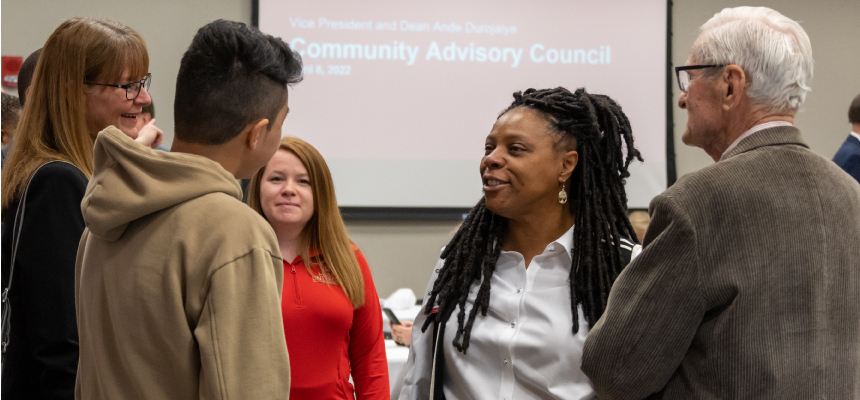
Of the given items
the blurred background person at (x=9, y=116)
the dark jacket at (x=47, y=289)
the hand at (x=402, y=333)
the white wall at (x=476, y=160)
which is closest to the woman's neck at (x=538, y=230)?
the dark jacket at (x=47, y=289)

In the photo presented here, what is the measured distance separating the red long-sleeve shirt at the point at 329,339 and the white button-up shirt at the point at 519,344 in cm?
31

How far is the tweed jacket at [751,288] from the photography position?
1.07 metres

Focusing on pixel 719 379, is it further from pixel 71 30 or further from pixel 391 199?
pixel 391 199

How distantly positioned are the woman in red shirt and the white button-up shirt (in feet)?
1.03

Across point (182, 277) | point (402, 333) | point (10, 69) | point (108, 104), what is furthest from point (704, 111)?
point (10, 69)

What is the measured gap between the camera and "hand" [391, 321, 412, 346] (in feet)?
9.69

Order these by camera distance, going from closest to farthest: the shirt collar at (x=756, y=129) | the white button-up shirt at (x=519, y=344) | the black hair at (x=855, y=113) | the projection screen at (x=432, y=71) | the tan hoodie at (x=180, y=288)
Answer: the tan hoodie at (x=180, y=288)
the shirt collar at (x=756, y=129)
the white button-up shirt at (x=519, y=344)
the black hair at (x=855, y=113)
the projection screen at (x=432, y=71)

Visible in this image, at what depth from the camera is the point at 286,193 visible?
208cm

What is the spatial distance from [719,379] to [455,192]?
3.71 meters

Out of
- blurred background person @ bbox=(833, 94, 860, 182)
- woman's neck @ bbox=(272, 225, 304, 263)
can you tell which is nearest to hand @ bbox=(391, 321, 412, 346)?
woman's neck @ bbox=(272, 225, 304, 263)

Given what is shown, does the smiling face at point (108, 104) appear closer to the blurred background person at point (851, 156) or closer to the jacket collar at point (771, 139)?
the jacket collar at point (771, 139)

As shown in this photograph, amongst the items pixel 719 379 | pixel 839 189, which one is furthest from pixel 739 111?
pixel 719 379

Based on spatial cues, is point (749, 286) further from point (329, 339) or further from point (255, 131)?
point (329, 339)

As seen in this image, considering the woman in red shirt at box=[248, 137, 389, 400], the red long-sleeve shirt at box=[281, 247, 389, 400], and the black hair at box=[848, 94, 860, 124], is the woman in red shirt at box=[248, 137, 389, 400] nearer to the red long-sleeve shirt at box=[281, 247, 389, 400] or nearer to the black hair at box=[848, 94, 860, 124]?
the red long-sleeve shirt at box=[281, 247, 389, 400]
